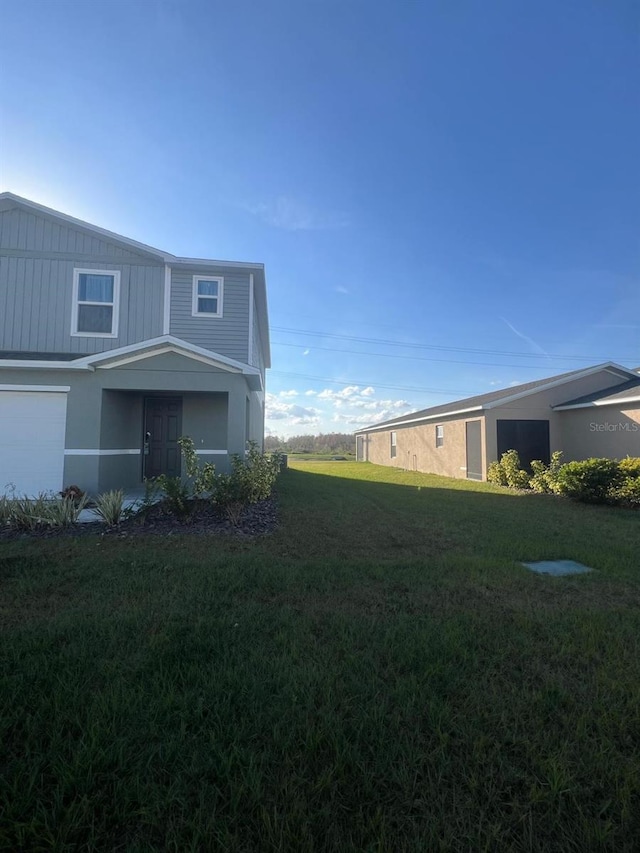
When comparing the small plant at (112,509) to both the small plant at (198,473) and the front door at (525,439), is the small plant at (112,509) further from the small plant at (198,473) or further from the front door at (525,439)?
the front door at (525,439)

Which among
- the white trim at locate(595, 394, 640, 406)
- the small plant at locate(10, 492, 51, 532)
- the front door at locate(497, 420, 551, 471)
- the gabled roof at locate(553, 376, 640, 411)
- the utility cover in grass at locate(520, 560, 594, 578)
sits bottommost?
the utility cover in grass at locate(520, 560, 594, 578)

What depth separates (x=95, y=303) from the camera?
9602mm

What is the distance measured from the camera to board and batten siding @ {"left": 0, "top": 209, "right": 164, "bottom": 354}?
938 centimetres

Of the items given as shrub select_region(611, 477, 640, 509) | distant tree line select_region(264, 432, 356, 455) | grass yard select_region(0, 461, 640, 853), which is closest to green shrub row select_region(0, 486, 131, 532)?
grass yard select_region(0, 461, 640, 853)

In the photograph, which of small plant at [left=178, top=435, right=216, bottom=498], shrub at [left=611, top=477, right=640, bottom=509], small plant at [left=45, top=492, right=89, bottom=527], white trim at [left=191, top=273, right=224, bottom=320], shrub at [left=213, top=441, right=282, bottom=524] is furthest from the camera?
white trim at [left=191, top=273, right=224, bottom=320]

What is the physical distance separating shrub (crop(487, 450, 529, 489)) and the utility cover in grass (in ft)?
26.6

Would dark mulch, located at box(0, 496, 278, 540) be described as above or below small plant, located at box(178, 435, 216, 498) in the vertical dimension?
below

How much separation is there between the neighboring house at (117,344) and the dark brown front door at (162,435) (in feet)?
0.08

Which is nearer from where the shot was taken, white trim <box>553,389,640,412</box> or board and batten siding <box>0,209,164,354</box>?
board and batten siding <box>0,209,164,354</box>

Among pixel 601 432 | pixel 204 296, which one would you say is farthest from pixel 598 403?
pixel 204 296

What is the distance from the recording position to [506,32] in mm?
8414

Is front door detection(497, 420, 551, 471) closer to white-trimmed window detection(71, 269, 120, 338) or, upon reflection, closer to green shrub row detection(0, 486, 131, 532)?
green shrub row detection(0, 486, 131, 532)

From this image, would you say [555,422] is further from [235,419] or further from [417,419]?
[235,419]

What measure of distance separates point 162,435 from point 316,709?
28.7 ft
